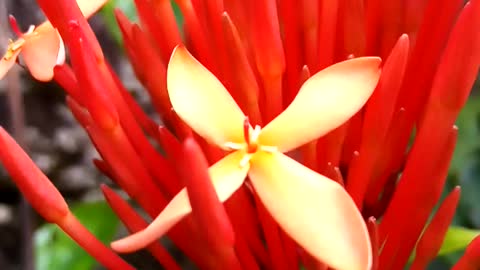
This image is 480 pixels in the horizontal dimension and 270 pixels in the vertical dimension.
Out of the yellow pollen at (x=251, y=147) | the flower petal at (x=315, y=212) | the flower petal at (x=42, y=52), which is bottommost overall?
the flower petal at (x=315, y=212)

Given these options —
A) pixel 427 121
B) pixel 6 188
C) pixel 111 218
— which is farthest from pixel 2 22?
pixel 427 121

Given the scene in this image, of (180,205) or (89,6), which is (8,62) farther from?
(180,205)

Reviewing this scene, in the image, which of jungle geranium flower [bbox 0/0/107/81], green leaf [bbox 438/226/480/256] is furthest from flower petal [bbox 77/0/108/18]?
green leaf [bbox 438/226/480/256]

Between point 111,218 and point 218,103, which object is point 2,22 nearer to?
point 111,218

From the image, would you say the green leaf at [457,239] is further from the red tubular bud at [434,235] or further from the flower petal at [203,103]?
the flower petal at [203,103]

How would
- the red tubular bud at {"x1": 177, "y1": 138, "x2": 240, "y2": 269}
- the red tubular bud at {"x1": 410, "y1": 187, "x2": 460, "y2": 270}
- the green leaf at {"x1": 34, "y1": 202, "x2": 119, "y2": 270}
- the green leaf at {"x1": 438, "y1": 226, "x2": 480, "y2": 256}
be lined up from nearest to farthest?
the red tubular bud at {"x1": 177, "y1": 138, "x2": 240, "y2": 269} → the red tubular bud at {"x1": 410, "y1": 187, "x2": 460, "y2": 270} → the green leaf at {"x1": 438, "y1": 226, "x2": 480, "y2": 256} → the green leaf at {"x1": 34, "y1": 202, "x2": 119, "y2": 270}

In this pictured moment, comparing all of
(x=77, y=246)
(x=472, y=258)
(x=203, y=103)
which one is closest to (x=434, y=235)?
(x=472, y=258)

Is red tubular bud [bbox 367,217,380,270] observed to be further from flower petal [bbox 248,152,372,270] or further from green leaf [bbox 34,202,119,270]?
green leaf [bbox 34,202,119,270]

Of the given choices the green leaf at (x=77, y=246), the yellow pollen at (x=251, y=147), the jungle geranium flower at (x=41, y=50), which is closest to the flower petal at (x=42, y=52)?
the jungle geranium flower at (x=41, y=50)
